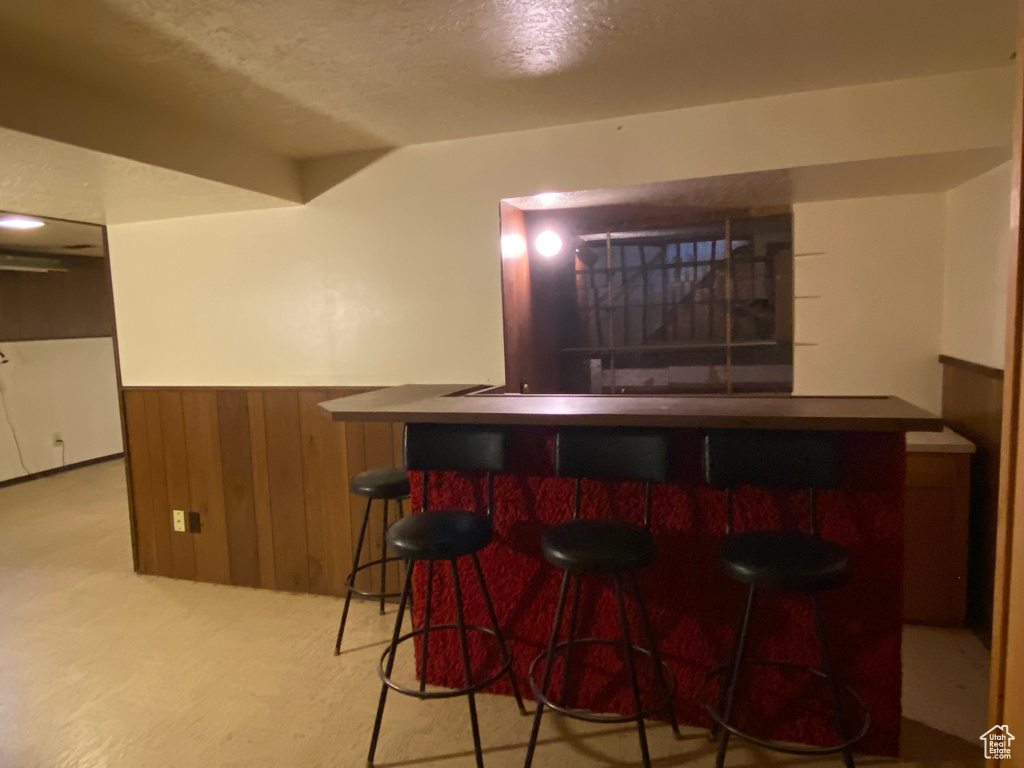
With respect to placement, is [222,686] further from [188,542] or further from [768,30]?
[768,30]

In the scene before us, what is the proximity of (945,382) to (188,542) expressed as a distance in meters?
3.80

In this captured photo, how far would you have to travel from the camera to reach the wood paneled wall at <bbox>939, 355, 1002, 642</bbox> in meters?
2.39

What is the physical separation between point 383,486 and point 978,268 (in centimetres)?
249

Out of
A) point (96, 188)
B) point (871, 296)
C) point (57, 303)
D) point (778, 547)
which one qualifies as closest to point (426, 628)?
point (778, 547)

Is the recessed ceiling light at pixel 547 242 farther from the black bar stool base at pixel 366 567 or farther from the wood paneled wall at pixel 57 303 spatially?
the wood paneled wall at pixel 57 303

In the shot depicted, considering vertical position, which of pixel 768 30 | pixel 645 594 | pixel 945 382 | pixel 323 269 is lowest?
pixel 645 594

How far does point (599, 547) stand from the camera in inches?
66.8

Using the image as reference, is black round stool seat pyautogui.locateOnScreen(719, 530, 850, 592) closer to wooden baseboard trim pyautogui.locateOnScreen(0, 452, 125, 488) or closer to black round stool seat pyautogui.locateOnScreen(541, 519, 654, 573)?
black round stool seat pyautogui.locateOnScreen(541, 519, 654, 573)

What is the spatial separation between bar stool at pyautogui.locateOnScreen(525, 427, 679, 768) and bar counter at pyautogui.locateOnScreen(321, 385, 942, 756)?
0.30ft

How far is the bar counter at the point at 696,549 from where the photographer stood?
1812 millimetres

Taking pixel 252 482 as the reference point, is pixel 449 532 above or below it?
above

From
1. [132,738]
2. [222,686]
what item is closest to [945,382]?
[222,686]

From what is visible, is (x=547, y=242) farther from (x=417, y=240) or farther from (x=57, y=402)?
(x=57, y=402)

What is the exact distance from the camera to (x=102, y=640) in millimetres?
2768
